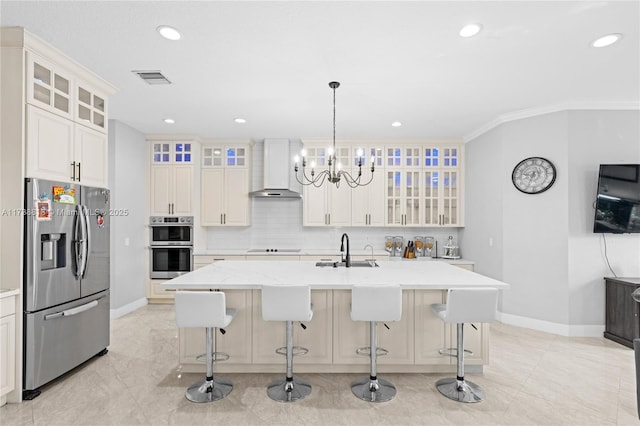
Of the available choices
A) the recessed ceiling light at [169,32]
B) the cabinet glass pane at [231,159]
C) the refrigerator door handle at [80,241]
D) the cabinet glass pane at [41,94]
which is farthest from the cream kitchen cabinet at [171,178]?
the recessed ceiling light at [169,32]

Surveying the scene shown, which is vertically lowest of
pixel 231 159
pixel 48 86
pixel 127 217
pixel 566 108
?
pixel 127 217

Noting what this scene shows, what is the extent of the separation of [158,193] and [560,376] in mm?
5715

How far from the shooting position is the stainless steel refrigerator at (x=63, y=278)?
2633 mm

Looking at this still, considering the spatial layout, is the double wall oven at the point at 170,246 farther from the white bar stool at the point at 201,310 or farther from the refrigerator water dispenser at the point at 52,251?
the white bar stool at the point at 201,310

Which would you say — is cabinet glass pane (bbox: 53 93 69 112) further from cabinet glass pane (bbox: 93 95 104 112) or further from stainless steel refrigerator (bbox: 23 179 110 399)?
stainless steel refrigerator (bbox: 23 179 110 399)

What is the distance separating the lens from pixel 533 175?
4391mm

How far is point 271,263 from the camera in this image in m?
3.85

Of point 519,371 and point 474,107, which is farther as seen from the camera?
point 474,107

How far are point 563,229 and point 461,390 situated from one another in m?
2.62

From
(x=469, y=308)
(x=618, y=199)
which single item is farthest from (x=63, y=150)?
(x=618, y=199)

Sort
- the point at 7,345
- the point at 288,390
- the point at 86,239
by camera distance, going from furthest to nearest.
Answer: the point at 86,239 → the point at 288,390 → the point at 7,345

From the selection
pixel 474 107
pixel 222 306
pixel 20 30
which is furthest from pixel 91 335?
pixel 474 107

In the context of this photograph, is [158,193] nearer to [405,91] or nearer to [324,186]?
[324,186]

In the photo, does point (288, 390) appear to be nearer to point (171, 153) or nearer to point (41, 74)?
point (41, 74)
